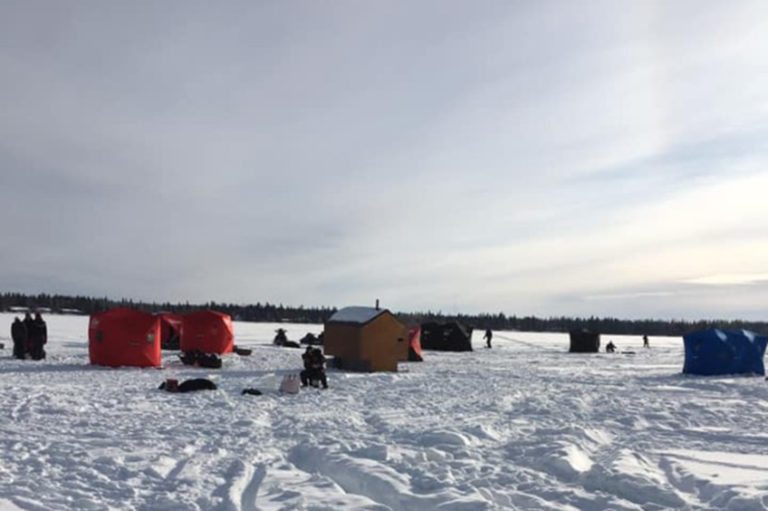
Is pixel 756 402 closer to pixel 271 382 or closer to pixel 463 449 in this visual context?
pixel 463 449

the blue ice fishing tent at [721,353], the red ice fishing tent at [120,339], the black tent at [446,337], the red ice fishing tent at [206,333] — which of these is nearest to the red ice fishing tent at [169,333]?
the red ice fishing tent at [206,333]

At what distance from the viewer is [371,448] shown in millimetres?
9492

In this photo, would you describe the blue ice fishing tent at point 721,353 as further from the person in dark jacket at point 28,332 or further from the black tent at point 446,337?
the person in dark jacket at point 28,332

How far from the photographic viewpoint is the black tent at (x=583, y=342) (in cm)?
4797

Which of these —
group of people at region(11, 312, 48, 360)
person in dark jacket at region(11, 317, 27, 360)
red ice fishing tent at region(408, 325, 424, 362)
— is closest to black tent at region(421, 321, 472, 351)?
red ice fishing tent at region(408, 325, 424, 362)

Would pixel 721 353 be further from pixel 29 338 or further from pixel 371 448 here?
pixel 29 338

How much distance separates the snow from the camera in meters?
25.1

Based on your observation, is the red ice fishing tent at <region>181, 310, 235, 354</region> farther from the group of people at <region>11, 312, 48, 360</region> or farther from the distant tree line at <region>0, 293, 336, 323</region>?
the distant tree line at <region>0, 293, 336, 323</region>

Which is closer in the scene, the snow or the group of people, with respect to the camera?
the group of people

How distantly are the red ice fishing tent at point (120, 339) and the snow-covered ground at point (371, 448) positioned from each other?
413 cm

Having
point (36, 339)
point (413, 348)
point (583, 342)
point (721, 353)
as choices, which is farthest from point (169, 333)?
point (583, 342)

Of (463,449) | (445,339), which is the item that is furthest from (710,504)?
(445,339)

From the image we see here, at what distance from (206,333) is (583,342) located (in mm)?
29126

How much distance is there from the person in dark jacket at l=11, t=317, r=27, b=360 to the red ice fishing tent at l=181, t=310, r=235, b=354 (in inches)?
326
